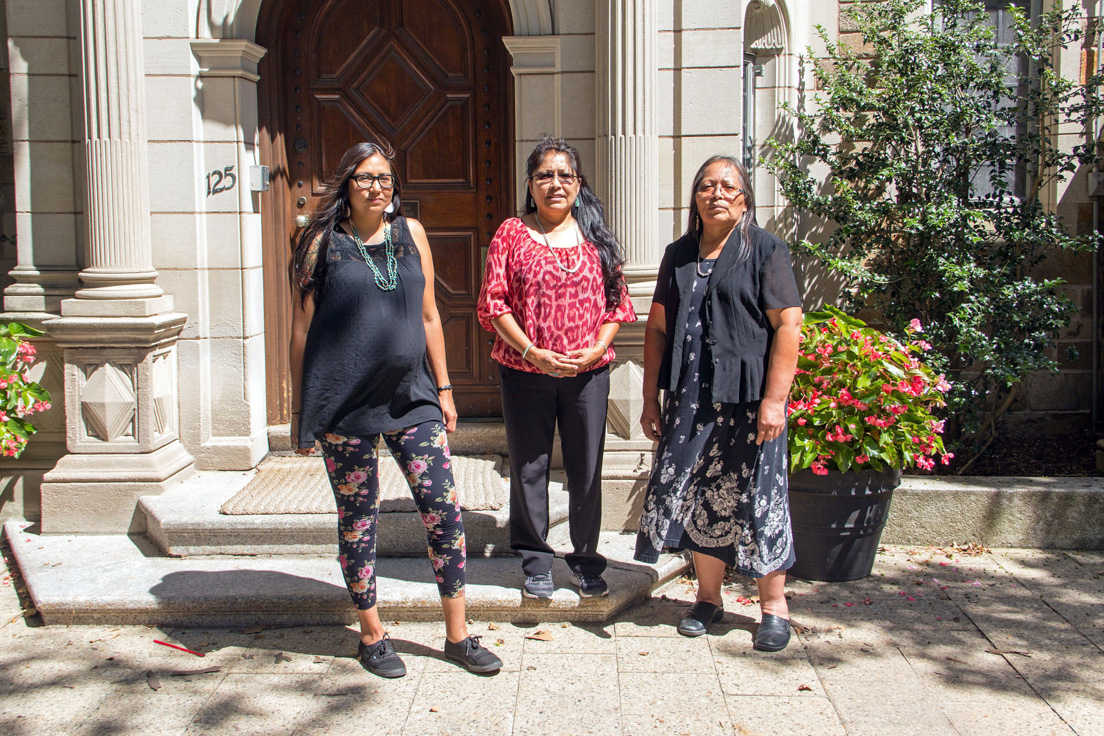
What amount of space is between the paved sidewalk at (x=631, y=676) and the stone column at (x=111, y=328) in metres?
0.70

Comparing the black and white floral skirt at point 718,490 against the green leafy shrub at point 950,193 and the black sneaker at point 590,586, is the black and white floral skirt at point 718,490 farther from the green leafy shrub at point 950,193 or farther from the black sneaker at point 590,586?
the green leafy shrub at point 950,193

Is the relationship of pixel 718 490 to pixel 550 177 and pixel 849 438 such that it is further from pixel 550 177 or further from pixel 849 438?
pixel 550 177

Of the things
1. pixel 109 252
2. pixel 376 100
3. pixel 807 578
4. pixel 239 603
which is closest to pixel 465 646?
pixel 239 603

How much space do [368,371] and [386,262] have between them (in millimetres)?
425

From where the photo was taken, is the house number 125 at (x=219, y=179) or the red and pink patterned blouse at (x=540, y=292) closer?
the red and pink patterned blouse at (x=540, y=292)

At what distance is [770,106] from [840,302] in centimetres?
147

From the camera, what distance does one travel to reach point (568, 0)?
5402mm

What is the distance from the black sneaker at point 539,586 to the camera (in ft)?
14.0

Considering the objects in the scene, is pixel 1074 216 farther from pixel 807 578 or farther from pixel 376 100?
pixel 376 100

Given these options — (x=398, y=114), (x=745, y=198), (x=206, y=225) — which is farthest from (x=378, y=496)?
(x=398, y=114)

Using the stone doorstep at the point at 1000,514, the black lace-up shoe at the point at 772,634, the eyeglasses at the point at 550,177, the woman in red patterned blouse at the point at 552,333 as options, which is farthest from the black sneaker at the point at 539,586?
the stone doorstep at the point at 1000,514

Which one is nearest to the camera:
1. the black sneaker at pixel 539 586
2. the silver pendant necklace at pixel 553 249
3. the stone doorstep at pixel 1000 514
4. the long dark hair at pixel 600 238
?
the silver pendant necklace at pixel 553 249

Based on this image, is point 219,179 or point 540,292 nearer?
point 540,292

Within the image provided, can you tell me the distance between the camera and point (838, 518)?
479cm
